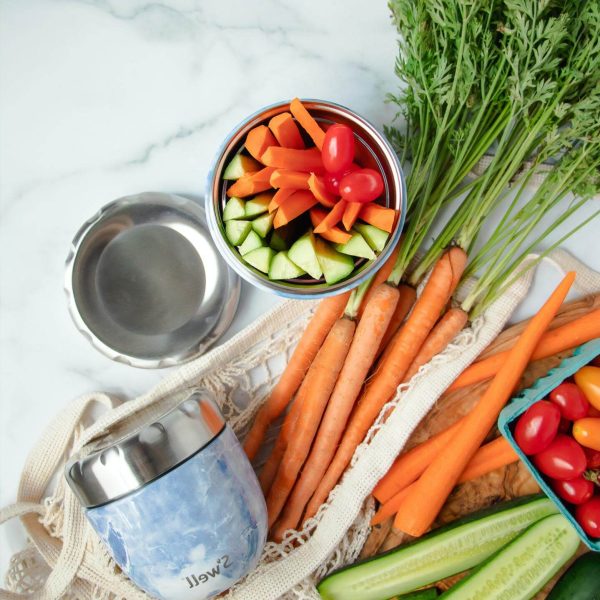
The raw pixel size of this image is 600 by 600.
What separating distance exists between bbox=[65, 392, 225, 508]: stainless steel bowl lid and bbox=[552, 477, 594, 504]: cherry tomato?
68 centimetres

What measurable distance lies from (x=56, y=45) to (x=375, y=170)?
72cm

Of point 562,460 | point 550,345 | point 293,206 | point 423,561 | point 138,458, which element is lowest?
point 423,561

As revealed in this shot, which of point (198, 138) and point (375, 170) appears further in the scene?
point (198, 138)

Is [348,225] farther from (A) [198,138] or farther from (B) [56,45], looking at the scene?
(B) [56,45]

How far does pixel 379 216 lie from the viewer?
1058mm

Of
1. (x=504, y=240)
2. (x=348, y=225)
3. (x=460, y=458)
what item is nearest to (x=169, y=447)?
(x=348, y=225)

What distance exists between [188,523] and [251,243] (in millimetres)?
471

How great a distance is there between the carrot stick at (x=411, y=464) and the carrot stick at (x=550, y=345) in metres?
0.10

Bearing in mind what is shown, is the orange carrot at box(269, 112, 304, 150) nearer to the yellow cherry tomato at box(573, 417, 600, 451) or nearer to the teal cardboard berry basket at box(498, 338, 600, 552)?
the teal cardboard berry basket at box(498, 338, 600, 552)

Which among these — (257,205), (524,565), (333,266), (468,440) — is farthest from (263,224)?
(524,565)

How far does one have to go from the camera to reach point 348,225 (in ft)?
3.46

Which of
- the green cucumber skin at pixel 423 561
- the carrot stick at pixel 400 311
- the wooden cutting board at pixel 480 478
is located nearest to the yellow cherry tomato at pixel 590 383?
the wooden cutting board at pixel 480 478

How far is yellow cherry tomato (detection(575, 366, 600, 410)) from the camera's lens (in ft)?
3.89

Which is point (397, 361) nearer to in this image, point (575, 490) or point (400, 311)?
→ point (400, 311)
